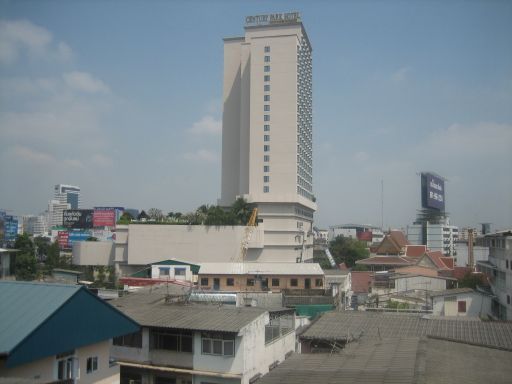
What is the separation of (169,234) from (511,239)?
38322 mm

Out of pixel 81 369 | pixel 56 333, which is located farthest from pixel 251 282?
pixel 56 333

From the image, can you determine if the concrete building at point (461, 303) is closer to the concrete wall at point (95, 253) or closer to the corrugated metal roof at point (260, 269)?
the corrugated metal roof at point (260, 269)

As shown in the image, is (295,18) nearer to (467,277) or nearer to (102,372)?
(467,277)

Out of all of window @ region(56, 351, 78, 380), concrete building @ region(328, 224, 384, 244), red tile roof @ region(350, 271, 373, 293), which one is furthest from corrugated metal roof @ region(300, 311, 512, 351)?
concrete building @ region(328, 224, 384, 244)

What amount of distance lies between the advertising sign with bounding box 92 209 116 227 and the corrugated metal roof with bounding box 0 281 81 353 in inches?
2884

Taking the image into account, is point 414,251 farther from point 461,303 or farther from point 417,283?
point 461,303

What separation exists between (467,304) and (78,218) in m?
75.0

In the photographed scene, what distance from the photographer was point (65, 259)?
6744 centimetres

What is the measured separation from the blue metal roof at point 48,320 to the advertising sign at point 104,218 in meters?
73.4

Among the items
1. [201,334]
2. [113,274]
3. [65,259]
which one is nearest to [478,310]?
[201,334]

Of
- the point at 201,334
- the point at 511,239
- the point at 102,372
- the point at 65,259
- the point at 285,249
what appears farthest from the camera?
the point at 65,259

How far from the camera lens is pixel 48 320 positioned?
33.0 ft

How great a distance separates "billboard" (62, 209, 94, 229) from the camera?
87.3 metres

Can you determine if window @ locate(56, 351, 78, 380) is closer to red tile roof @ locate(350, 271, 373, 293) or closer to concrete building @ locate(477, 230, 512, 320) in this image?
concrete building @ locate(477, 230, 512, 320)
